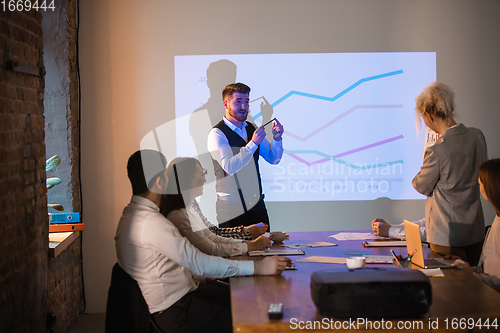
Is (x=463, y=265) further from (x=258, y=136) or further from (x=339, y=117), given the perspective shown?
(x=339, y=117)

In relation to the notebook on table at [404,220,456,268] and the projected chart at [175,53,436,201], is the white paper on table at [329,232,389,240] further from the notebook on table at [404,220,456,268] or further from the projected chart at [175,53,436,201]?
the projected chart at [175,53,436,201]

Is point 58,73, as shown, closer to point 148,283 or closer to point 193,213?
point 193,213

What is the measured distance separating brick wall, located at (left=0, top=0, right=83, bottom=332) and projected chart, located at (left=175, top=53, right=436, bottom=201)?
174 cm

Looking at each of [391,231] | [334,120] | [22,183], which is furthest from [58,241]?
[334,120]

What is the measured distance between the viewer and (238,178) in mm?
3502

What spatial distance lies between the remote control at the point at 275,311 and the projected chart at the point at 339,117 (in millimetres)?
2557

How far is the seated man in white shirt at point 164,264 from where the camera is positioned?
1.95 m

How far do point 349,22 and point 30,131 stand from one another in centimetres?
284

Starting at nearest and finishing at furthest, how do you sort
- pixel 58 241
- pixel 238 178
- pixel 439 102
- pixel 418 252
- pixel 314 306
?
pixel 314 306, pixel 418 252, pixel 439 102, pixel 58 241, pixel 238 178

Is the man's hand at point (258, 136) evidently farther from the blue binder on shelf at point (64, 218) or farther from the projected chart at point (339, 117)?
the blue binder on shelf at point (64, 218)

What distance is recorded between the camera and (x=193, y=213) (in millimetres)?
2797

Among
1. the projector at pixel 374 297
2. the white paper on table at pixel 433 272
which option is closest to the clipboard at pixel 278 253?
the white paper on table at pixel 433 272

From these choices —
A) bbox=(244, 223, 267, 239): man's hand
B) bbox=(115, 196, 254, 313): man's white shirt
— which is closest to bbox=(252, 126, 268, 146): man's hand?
bbox=(244, 223, 267, 239): man's hand

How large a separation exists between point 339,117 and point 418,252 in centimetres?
213
